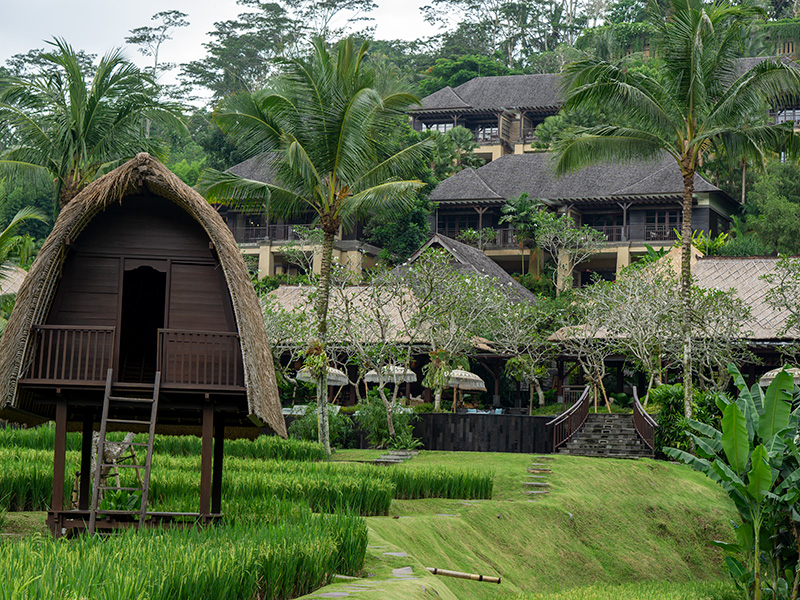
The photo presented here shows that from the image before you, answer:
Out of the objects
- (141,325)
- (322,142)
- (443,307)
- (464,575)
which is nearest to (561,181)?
(443,307)

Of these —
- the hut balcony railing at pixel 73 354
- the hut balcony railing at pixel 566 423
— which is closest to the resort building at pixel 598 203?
the hut balcony railing at pixel 566 423

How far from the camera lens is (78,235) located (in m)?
11.9

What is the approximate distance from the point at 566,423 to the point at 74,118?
1377cm

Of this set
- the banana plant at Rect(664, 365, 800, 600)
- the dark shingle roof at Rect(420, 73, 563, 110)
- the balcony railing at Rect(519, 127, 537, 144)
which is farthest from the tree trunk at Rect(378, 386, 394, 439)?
the balcony railing at Rect(519, 127, 537, 144)

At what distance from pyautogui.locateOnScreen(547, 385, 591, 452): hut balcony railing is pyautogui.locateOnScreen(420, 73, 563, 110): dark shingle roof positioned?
36347mm

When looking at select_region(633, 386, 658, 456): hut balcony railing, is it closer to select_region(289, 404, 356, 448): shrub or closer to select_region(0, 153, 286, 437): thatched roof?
select_region(289, 404, 356, 448): shrub

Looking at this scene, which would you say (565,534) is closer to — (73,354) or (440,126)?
(73,354)

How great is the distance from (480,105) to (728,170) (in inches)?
639

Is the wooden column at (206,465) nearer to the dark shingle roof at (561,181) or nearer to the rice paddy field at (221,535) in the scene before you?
the rice paddy field at (221,535)

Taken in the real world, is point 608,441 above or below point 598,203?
below

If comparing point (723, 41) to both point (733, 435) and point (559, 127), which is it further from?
point (559, 127)

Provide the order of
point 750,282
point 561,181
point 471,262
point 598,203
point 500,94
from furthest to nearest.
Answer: point 500,94 → point 561,181 → point 598,203 → point 471,262 → point 750,282

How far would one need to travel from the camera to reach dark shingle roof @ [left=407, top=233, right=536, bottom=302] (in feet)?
119

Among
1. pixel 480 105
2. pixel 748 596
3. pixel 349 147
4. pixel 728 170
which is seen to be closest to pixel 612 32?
pixel 480 105
